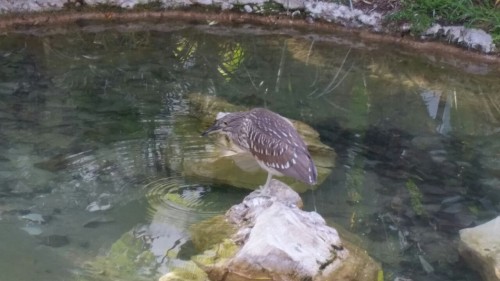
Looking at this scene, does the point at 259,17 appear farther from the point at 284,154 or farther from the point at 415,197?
the point at 284,154

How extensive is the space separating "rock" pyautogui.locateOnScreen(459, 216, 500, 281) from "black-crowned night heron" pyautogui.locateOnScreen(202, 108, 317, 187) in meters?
1.16

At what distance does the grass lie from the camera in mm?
9312

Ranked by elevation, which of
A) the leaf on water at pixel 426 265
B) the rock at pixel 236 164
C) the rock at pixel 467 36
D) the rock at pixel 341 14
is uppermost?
the rock at pixel 341 14

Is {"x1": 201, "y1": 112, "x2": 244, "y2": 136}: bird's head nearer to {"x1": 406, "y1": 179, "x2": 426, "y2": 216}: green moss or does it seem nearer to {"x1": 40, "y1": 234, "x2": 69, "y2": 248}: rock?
{"x1": 40, "y1": 234, "x2": 69, "y2": 248}: rock

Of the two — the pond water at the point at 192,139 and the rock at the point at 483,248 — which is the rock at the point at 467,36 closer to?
the pond water at the point at 192,139

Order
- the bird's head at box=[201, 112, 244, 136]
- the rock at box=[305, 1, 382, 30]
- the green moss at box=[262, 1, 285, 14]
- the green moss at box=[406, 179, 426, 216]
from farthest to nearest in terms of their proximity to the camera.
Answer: the green moss at box=[262, 1, 285, 14]
the rock at box=[305, 1, 382, 30]
the green moss at box=[406, 179, 426, 216]
the bird's head at box=[201, 112, 244, 136]

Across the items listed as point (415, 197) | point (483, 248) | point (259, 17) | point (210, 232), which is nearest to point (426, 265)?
point (483, 248)

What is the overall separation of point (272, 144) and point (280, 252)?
2.92 feet

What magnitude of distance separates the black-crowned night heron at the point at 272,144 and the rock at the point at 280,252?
24 centimetres

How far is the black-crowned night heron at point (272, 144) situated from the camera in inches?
187

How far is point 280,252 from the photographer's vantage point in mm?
4207

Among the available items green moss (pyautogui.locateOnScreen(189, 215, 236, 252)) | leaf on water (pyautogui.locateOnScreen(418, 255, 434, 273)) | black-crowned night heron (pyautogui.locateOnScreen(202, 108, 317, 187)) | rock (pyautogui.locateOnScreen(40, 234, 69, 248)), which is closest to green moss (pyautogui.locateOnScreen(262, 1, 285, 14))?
black-crowned night heron (pyautogui.locateOnScreen(202, 108, 317, 187))

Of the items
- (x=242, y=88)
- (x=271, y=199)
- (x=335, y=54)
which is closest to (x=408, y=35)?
(x=335, y=54)

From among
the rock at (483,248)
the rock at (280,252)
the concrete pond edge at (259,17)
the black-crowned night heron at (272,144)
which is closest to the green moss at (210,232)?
the rock at (280,252)
